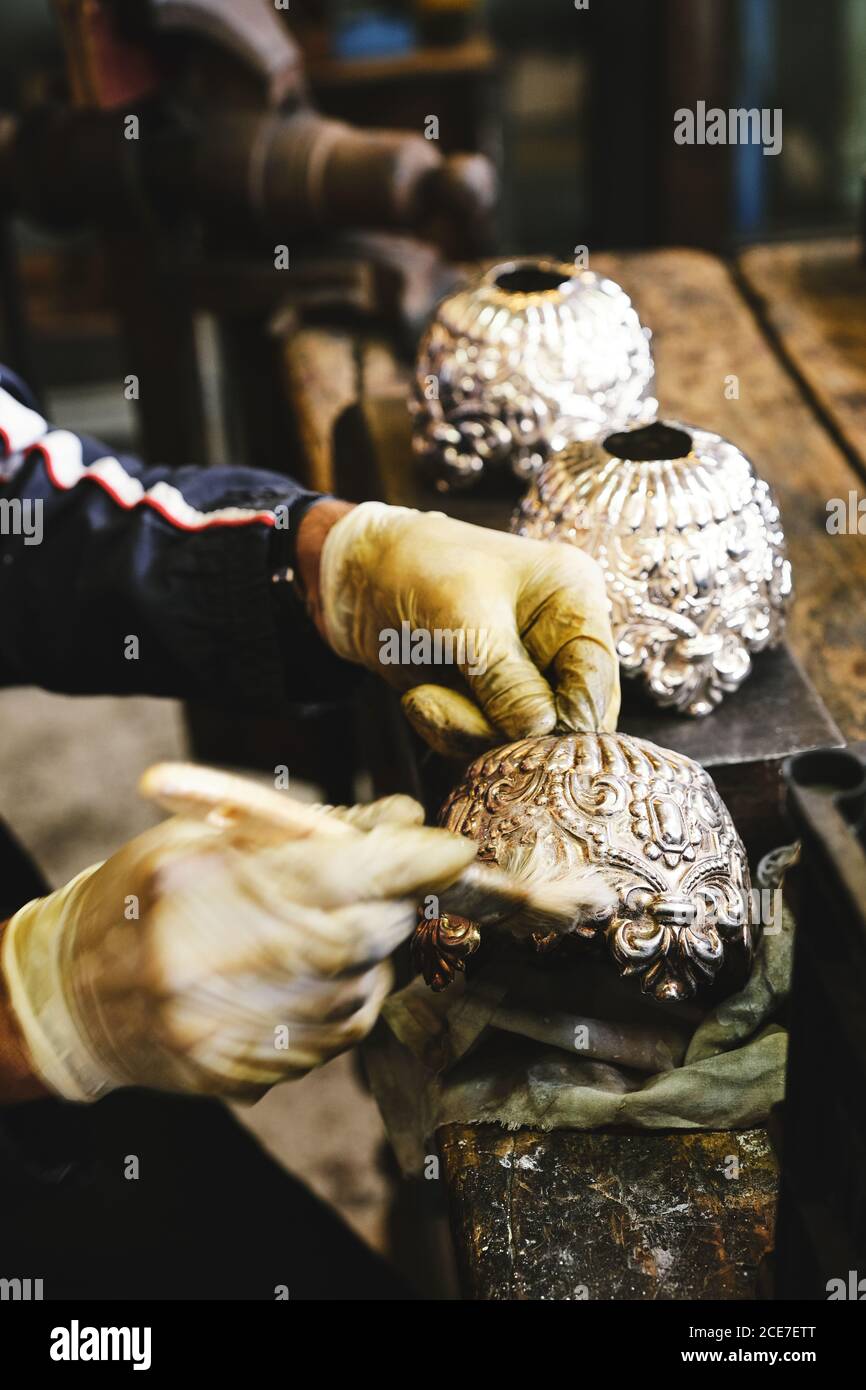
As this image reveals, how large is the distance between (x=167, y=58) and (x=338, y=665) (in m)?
1.65

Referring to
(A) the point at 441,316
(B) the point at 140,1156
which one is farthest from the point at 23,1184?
(A) the point at 441,316

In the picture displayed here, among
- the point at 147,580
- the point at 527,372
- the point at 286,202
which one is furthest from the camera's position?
the point at 286,202

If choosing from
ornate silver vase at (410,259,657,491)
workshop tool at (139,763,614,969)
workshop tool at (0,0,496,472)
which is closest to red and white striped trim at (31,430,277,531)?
ornate silver vase at (410,259,657,491)

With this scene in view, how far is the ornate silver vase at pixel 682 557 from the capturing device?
148 centimetres

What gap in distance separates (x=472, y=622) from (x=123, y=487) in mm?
569

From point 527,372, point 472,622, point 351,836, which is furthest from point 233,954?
point 527,372

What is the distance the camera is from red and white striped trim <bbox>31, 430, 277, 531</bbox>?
171cm

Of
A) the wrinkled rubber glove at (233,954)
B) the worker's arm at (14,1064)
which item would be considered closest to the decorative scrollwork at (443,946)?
the wrinkled rubber glove at (233,954)

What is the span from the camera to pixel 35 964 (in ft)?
3.75

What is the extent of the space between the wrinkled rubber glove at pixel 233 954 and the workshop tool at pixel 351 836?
0.05 ft

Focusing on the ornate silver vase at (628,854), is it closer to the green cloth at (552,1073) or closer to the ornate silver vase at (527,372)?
the green cloth at (552,1073)

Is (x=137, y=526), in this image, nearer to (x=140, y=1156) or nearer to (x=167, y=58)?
(x=140, y=1156)

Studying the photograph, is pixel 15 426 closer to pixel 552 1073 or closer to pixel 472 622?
pixel 472 622

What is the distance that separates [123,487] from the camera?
5.70ft
